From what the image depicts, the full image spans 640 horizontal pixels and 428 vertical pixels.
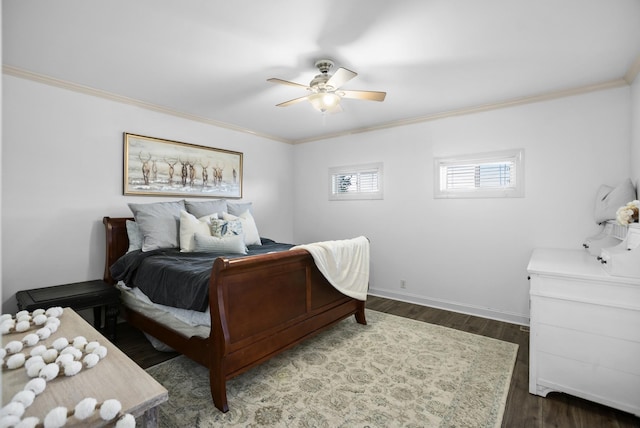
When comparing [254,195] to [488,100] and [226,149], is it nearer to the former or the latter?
[226,149]

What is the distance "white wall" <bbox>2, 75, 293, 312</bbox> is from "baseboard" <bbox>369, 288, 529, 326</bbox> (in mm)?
3017

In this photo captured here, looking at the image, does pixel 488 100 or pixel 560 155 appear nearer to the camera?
pixel 560 155

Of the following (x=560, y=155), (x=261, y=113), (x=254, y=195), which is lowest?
(x=254, y=195)

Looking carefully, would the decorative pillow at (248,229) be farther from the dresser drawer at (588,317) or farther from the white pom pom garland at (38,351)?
the dresser drawer at (588,317)

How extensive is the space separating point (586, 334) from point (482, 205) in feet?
5.89

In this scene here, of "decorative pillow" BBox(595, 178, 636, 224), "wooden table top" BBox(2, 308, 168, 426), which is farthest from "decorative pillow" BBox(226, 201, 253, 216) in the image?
"decorative pillow" BBox(595, 178, 636, 224)

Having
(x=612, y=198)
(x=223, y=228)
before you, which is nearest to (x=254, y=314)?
(x=223, y=228)

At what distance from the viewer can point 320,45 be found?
2.47 metres

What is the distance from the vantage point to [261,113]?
4023 millimetres

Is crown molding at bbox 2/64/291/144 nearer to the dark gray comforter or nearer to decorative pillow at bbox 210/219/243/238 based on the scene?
decorative pillow at bbox 210/219/243/238

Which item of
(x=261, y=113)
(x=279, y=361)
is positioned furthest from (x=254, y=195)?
(x=279, y=361)

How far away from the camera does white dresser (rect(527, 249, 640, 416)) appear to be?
2.04 meters

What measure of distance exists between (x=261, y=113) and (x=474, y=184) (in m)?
2.53

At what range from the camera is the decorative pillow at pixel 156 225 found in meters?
3.29
